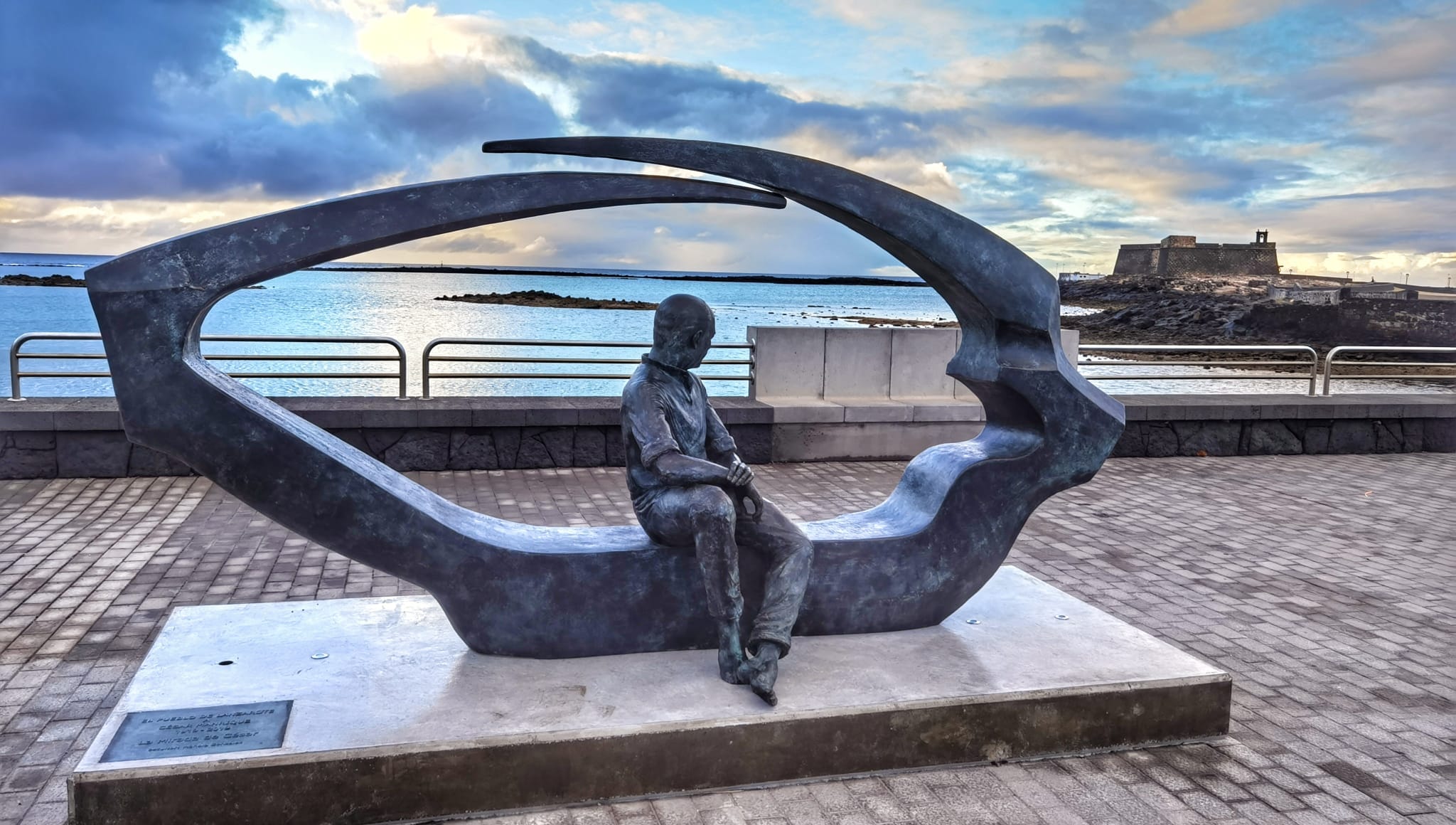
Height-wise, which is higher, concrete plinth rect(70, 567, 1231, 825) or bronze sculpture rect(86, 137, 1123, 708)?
bronze sculpture rect(86, 137, 1123, 708)

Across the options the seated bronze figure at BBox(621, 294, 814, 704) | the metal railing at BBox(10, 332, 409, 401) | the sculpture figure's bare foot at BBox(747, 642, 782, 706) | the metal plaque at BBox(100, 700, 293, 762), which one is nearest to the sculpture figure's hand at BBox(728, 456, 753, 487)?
the seated bronze figure at BBox(621, 294, 814, 704)

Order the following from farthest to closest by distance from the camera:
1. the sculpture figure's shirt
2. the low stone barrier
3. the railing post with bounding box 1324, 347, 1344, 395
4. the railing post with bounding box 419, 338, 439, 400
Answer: the railing post with bounding box 1324, 347, 1344, 395 → the railing post with bounding box 419, 338, 439, 400 → the low stone barrier → the sculpture figure's shirt

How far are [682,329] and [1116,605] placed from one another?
3.53 metres

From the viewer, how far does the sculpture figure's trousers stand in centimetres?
413

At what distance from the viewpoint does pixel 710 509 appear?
13.5 feet

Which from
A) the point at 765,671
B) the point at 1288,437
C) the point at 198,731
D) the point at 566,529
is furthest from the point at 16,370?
the point at 1288,437

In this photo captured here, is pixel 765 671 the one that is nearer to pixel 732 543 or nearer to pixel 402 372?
pixel 732 543

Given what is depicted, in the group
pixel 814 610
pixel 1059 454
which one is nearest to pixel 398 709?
pixel 814 610

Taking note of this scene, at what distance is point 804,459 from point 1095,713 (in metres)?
6.53

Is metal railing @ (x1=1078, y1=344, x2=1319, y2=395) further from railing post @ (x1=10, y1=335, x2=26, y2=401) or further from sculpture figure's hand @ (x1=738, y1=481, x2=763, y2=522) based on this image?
railing post @ (x1=10, y1=335, x2=26, y2=401)

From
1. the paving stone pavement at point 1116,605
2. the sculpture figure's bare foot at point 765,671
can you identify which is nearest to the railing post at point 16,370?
the paving stone pavement at point 1116,605

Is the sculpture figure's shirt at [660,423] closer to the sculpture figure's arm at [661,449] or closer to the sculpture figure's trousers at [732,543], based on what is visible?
the sculpture figure's arm at [661,449]

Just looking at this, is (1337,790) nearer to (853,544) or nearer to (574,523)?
(853,544)

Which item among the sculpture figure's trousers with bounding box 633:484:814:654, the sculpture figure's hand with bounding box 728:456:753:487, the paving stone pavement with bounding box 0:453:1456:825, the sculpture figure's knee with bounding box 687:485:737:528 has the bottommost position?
the paving stone pavement with bounding box 0:453:1456:825
